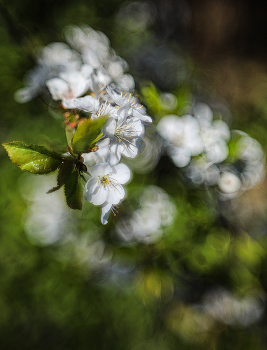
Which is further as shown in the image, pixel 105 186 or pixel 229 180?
pixel 229 180

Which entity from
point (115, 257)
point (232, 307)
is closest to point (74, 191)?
point (115, 257)

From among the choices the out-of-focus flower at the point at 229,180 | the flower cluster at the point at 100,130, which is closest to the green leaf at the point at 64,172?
the flower cluster at the point at 100,130

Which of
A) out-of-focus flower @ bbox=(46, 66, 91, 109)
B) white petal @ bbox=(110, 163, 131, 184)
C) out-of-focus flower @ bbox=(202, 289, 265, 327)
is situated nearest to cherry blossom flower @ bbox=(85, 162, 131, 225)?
white petal @ bbox=(110, 163, 131, 184)

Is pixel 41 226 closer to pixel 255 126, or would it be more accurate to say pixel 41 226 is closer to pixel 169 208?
pixel 169 208

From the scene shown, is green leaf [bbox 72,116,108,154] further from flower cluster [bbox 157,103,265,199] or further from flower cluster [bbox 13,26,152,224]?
flower cluster [bbox 157,103,265,199]

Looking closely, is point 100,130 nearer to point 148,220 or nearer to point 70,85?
point 70,85

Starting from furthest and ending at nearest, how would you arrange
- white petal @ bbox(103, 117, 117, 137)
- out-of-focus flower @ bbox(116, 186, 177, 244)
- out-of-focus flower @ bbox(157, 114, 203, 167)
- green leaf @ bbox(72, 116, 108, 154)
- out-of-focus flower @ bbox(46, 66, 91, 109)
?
out-of-focus flower @ bbox(116, 186, 177, 244), out-of-focus flower @ bbox(157, 114, 203, 167), out-of-focus flower @ bbox(46, 66, 91, 109), white petal @ bbox(103, 117, 117, 137), green leaf @ bbox(72, 116, 108, 154)

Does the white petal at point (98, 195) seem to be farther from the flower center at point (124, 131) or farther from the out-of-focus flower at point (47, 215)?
the out-of-focus flower at point (47, 215)

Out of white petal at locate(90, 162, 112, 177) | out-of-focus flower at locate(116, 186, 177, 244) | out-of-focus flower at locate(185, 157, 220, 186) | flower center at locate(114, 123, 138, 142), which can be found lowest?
out-of-focus flower at locate(116, 186, 177, 244)
